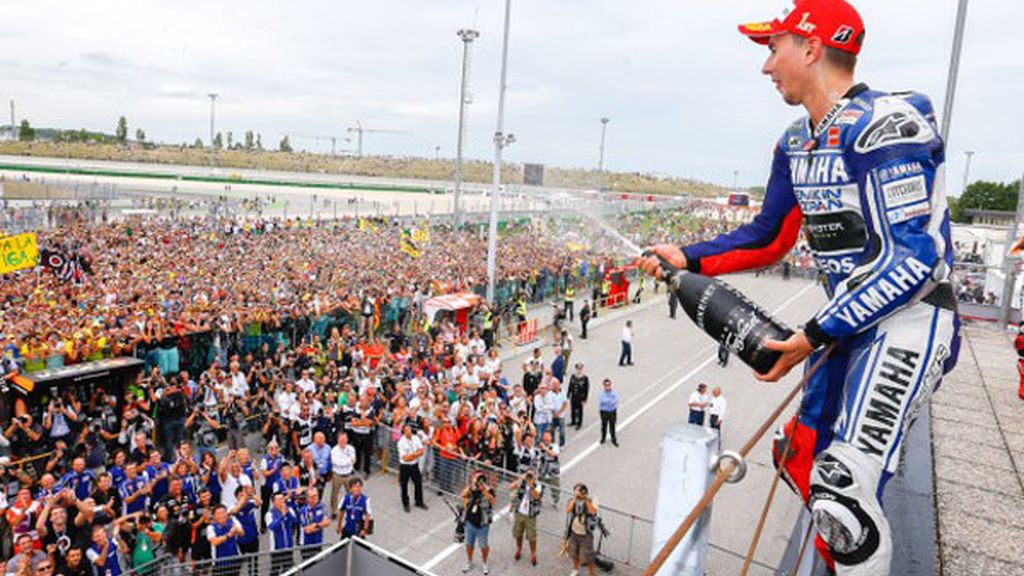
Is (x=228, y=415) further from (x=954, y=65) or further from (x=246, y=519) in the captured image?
(x=954, y=65)

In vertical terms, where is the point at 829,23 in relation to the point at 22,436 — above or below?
above

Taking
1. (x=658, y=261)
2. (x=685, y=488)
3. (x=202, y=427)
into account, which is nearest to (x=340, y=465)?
(x=202, y=427)

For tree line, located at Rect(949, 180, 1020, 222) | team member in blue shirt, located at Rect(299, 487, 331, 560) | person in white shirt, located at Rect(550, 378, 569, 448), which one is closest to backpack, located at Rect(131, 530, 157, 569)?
team member in blue shirt, located at Rect(299, 487, 331, 560)

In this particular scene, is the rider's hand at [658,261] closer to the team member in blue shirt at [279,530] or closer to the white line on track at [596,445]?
the team member in blue shirt at [279,530]

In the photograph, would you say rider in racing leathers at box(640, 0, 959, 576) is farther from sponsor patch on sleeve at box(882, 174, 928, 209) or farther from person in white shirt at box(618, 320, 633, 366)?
person in white shirt at box(618, 320, 633, 366)

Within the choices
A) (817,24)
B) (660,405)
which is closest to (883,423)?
(817,24)

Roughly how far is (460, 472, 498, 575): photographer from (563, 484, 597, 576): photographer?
1.16 metres

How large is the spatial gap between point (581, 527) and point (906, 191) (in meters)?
8.59

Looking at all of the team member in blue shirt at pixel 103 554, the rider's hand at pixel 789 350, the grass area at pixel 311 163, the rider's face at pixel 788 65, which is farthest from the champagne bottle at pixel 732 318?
the grass area at pixel 311 163

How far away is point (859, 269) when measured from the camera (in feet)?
8.04

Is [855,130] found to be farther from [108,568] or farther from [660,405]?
[660,405]

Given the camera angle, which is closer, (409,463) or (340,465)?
(340,465)

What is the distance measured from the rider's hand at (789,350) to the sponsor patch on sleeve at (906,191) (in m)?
0.54

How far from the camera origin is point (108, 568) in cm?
838
